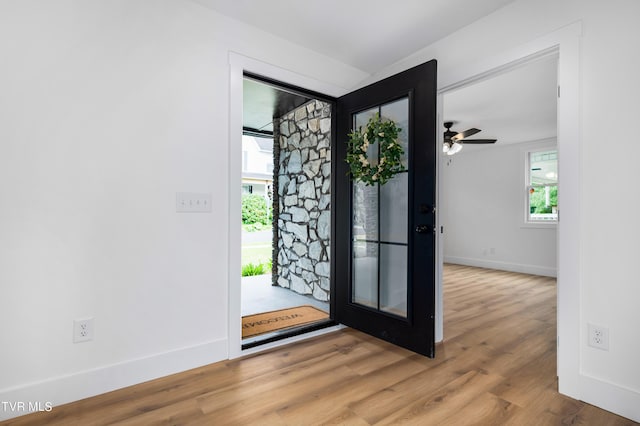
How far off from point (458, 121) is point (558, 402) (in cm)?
392

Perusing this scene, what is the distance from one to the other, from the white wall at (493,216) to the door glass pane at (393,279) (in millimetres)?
4059

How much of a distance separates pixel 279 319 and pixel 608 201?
268cm

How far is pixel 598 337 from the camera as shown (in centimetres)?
175

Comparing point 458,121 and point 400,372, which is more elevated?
point 458,121

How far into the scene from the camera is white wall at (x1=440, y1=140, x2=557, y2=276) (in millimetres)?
5824

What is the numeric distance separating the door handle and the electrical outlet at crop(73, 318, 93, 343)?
2.12m

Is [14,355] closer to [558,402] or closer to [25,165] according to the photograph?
[25,165]

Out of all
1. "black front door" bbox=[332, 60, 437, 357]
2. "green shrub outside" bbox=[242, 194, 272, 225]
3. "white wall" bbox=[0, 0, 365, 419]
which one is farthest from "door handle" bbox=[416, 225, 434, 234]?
"green shrub outside" bbox=[242, 194, 272, 225]

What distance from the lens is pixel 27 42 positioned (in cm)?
166

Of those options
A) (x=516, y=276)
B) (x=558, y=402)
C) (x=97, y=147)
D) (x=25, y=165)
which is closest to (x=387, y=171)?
(x=558, y=402)

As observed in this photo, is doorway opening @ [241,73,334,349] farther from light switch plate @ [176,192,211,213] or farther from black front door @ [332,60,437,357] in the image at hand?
light switch plate @ [176,192,211,213]

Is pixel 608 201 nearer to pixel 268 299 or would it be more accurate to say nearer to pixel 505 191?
pixel 268 299

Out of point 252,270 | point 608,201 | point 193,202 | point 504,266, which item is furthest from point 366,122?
point 504,266

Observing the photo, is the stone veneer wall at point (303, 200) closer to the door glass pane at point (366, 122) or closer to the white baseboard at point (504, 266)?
the door glass pane at point (366, 122)
